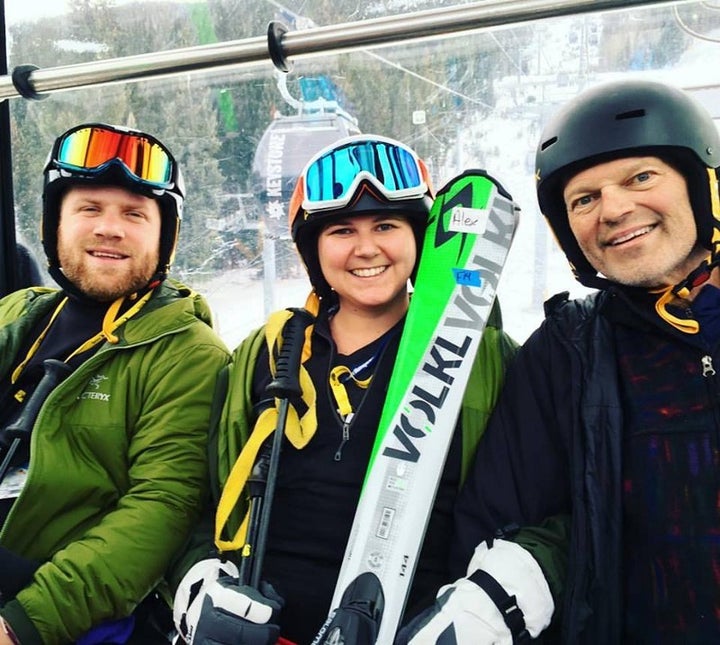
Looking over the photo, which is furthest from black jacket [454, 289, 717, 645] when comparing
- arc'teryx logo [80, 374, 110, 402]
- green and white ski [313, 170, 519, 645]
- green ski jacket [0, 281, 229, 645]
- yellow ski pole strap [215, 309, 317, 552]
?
arc'teryx logo [80, 374, 110, 402]

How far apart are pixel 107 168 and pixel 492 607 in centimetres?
156

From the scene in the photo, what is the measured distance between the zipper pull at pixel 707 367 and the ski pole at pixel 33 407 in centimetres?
158

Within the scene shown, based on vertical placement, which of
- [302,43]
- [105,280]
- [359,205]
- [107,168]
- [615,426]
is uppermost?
[302,43]

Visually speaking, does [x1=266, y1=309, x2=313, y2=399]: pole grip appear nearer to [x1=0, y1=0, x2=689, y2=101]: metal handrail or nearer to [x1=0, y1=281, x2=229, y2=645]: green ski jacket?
[x1=0, y1=281, x2=229, y2=645]: green ski jacket

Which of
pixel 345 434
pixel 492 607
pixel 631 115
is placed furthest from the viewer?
pixel 345 434

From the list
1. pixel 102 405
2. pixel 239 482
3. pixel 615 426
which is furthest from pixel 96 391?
pixel 615 426

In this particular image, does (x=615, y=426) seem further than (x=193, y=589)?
No

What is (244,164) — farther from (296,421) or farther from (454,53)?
(296,421)

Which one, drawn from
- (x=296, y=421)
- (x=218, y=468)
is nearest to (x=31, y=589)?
(x=218, y=468)

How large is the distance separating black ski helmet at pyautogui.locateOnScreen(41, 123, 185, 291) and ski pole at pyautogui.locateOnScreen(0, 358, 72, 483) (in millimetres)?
338

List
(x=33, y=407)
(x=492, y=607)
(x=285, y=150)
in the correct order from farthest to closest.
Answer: (x=285, y=150) → (x=33, y=407) → (x=492, y=607)

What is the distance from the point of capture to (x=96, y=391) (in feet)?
5.87

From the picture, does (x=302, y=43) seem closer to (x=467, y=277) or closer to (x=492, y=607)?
(x=467, y=277)

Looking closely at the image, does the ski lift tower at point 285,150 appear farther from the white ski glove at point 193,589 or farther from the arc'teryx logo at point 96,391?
the white ski glove at point 193,589
